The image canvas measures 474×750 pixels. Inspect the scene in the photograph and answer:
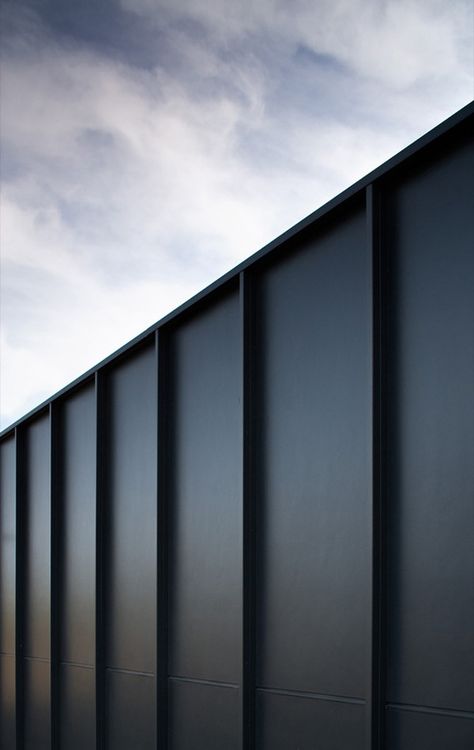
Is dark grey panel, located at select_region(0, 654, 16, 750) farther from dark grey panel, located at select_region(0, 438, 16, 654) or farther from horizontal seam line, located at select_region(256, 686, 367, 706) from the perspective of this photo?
horizontal seam line, located at select_region(256, 686, 367, 706)

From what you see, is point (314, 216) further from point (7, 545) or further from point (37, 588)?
point (7, 545)

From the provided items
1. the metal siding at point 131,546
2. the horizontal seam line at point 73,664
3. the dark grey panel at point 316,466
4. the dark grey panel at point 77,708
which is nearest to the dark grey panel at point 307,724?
the dark grey panel at point 316,466

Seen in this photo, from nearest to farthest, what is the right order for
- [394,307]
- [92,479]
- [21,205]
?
[394,307] → [92,479] → [21,205]

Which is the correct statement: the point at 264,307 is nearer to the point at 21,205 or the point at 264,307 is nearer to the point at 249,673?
the point at 249,673

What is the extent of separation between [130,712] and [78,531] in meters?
3.40

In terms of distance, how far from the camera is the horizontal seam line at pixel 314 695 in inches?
300

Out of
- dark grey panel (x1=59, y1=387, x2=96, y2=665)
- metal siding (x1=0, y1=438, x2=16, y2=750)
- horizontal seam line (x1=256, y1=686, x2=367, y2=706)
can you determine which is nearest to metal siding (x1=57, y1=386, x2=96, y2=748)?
dark grey panel (x1=59, y1=387, x2=96, y2=665)

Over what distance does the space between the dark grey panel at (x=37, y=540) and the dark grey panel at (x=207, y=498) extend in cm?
546

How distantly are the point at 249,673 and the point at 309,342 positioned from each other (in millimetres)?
3454

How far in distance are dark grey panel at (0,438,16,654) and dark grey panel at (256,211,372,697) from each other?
10141 mm

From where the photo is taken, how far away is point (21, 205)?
960 inches

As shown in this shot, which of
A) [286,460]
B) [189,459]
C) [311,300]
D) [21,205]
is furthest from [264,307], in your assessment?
[21,205]

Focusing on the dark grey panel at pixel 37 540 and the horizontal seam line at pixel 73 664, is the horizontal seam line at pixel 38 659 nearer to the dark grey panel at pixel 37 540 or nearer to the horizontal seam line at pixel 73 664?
the dark grey panel at pixel 37 540

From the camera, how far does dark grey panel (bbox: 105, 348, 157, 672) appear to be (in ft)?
38.4
